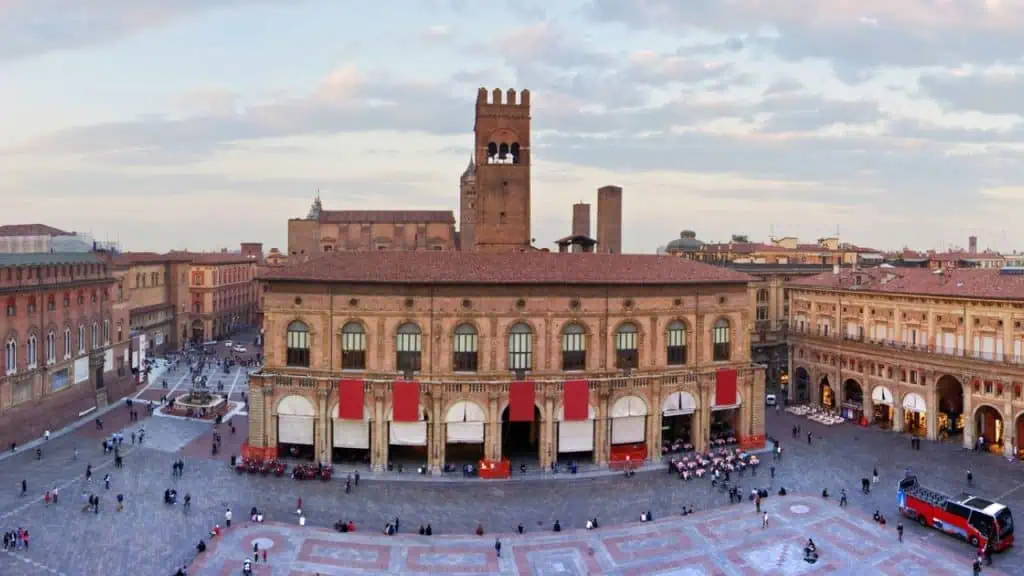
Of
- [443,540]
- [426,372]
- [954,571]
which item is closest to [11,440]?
[426,372]

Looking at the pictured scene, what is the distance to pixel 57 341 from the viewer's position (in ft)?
195

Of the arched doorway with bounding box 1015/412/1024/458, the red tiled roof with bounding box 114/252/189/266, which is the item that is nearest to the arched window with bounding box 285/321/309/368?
the arched doorway with bounding box 1015/412/1024/458

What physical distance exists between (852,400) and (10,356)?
2596 inches

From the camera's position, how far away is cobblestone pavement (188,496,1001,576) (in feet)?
112

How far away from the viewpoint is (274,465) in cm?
4716

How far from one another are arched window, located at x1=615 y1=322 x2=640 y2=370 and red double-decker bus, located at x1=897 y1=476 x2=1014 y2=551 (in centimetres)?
1742

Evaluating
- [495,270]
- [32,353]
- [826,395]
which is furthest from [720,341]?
[32,353]

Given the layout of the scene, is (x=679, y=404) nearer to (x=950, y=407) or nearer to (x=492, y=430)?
(x=492, y=430)

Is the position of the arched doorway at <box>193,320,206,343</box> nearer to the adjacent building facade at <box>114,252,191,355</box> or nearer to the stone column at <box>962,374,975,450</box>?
the adjacent building facade at <box>114,252,191,355</box>

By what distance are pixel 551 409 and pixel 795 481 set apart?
15.6 meters

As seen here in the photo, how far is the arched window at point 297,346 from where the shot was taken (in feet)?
162

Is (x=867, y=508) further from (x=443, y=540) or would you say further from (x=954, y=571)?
(x=443, y=540)

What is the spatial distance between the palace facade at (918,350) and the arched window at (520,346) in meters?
30.8

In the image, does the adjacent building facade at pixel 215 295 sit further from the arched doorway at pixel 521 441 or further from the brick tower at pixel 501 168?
the arched doorway at pixel 521 441
